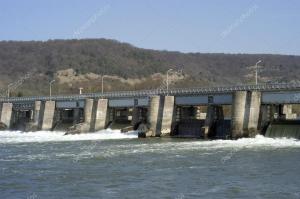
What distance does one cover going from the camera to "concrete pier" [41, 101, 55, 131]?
73438 mm

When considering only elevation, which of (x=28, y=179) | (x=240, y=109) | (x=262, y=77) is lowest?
(x=28, y=179)

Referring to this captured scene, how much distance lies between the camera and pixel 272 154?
35.2 metres

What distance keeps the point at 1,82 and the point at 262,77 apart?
71.2m

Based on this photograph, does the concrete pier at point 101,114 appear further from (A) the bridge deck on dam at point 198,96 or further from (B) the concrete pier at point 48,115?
(B) the concrete pier at point 48,115

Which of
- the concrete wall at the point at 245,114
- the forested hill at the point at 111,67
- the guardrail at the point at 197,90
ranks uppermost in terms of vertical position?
the forested hill at the point at 111,67

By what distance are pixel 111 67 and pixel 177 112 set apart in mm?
114431

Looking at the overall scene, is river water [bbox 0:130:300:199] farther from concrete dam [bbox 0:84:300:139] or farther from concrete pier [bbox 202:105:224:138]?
concrete pier [bbox 202:105:224:138]

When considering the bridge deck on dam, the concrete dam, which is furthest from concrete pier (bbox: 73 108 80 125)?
the bridge deck on dam

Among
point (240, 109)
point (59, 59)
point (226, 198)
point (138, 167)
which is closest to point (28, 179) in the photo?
point (138, 167)

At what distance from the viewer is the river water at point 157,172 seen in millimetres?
23109

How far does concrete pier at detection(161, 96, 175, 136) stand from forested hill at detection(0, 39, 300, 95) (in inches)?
3376

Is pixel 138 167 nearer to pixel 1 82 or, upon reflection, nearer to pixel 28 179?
pixel 28 179

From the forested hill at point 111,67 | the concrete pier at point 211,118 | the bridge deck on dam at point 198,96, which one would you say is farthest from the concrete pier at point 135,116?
the forested hill at point 111,67

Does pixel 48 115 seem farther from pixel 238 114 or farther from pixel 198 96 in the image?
pixel 238 114
